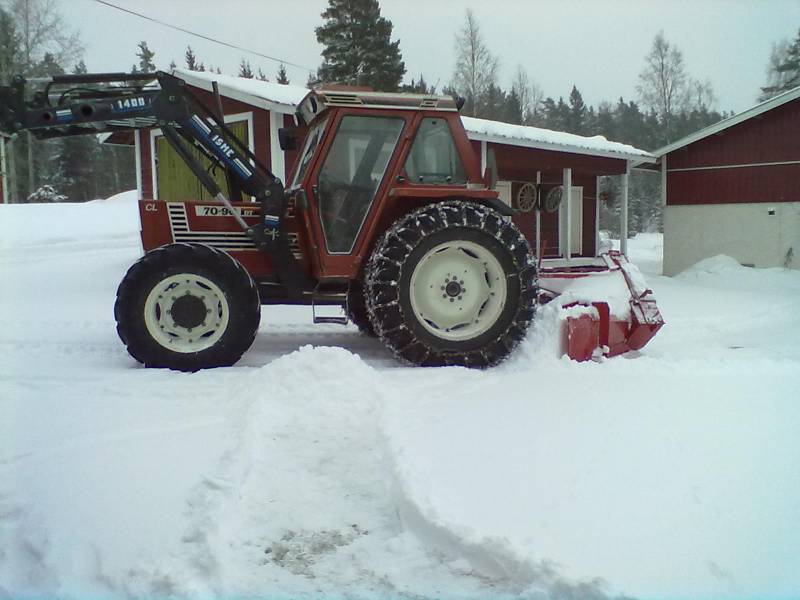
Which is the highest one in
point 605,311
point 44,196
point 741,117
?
point 741,117

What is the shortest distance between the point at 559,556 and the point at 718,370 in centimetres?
312

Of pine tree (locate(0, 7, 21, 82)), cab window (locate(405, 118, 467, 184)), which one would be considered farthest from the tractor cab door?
pine tree (locate(0, 7, 21, 82))

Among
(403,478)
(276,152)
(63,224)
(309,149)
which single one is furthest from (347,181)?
(63,224)

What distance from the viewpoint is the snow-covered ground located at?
2.10 meters

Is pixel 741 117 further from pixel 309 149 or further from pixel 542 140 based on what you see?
pixel 309 149

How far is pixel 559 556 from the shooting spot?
6.87 feet

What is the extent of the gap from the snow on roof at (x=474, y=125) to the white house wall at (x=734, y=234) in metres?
1.92

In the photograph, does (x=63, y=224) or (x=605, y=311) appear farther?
(x=63, y=224)

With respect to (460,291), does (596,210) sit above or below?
above

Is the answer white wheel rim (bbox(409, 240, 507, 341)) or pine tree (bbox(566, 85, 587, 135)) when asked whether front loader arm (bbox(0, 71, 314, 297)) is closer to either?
white wheel rim (bbox(409, 240, 507, 341))

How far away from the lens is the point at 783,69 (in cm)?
1294

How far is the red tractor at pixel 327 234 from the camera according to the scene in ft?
15.7

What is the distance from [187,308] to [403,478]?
2.75 m

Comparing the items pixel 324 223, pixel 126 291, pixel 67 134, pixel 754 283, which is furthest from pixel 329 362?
pixel 754 283
